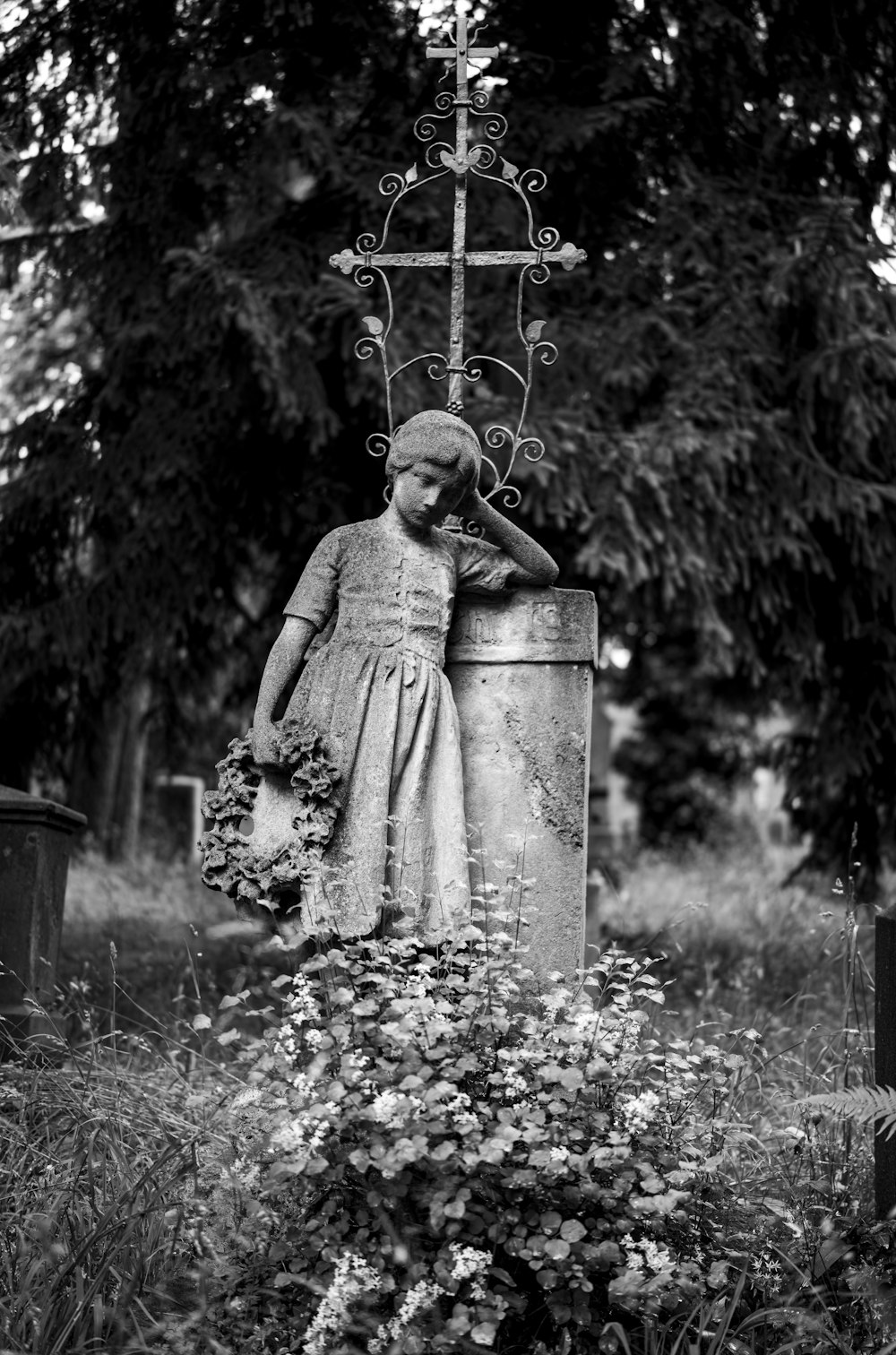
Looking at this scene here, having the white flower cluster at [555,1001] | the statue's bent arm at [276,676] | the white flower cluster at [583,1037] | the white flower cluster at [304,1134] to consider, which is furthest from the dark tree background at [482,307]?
the white flower cluster at [304,1134]

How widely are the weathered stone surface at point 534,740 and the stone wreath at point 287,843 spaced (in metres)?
0.55

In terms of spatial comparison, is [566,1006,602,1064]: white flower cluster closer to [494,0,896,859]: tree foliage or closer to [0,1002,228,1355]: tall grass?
[0,1002,228,1355]: tall grass

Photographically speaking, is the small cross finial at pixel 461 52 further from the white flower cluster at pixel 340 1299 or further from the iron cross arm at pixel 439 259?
the white flower cluster at pixel 340 1299

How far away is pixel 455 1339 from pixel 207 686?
21.2ft

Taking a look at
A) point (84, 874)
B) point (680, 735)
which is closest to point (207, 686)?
point (84, 874)

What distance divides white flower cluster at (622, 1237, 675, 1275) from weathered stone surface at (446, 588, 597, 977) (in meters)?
1.31

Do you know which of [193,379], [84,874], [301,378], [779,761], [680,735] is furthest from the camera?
[680,735]

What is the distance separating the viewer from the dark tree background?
23.0 feet

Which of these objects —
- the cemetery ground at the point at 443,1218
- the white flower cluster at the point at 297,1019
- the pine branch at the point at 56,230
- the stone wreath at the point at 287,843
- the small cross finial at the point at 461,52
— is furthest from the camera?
the pine branch at the point at 56,230

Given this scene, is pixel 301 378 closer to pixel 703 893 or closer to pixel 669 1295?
pixel 669 1295

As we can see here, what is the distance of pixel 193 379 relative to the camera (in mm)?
7387

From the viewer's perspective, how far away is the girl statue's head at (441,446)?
4441 millimetres

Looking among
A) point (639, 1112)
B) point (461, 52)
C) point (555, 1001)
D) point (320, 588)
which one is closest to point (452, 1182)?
point (639, 1112)

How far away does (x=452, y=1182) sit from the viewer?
128 inches
